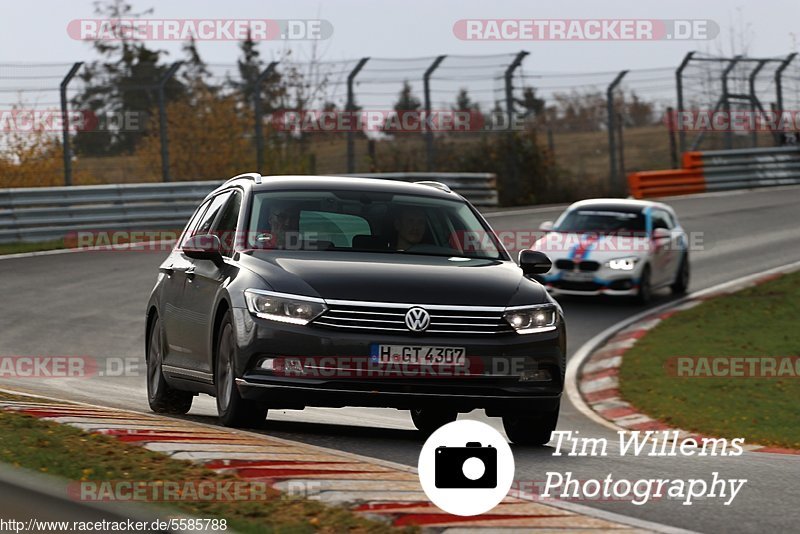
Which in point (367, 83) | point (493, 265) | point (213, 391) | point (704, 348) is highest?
point (367, 83)

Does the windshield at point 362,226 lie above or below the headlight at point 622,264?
above

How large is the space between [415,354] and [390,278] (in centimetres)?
50

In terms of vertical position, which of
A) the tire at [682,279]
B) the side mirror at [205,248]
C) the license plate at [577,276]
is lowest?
the tire at [682,279]

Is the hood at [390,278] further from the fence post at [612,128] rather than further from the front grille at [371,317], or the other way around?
the fence post at [612,128]

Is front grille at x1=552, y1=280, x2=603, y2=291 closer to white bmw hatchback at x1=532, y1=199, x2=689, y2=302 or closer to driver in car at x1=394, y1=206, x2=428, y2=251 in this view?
white bmw hatchback at x1=532, y1=199, x2=689, y2=302

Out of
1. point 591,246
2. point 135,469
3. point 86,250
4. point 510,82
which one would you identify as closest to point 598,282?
point 591,246

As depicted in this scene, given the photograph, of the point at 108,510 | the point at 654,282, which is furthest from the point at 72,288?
the point at 108,510

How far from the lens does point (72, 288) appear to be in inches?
810

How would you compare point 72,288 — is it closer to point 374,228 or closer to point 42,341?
point 42,341

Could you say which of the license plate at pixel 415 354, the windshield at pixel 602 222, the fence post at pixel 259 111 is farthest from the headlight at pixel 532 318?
the fence post at pixel 259 111

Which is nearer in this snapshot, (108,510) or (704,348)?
(108,510)

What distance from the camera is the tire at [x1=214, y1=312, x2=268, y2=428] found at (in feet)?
27.9

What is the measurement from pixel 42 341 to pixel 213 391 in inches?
312

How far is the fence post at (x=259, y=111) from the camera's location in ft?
99.0
